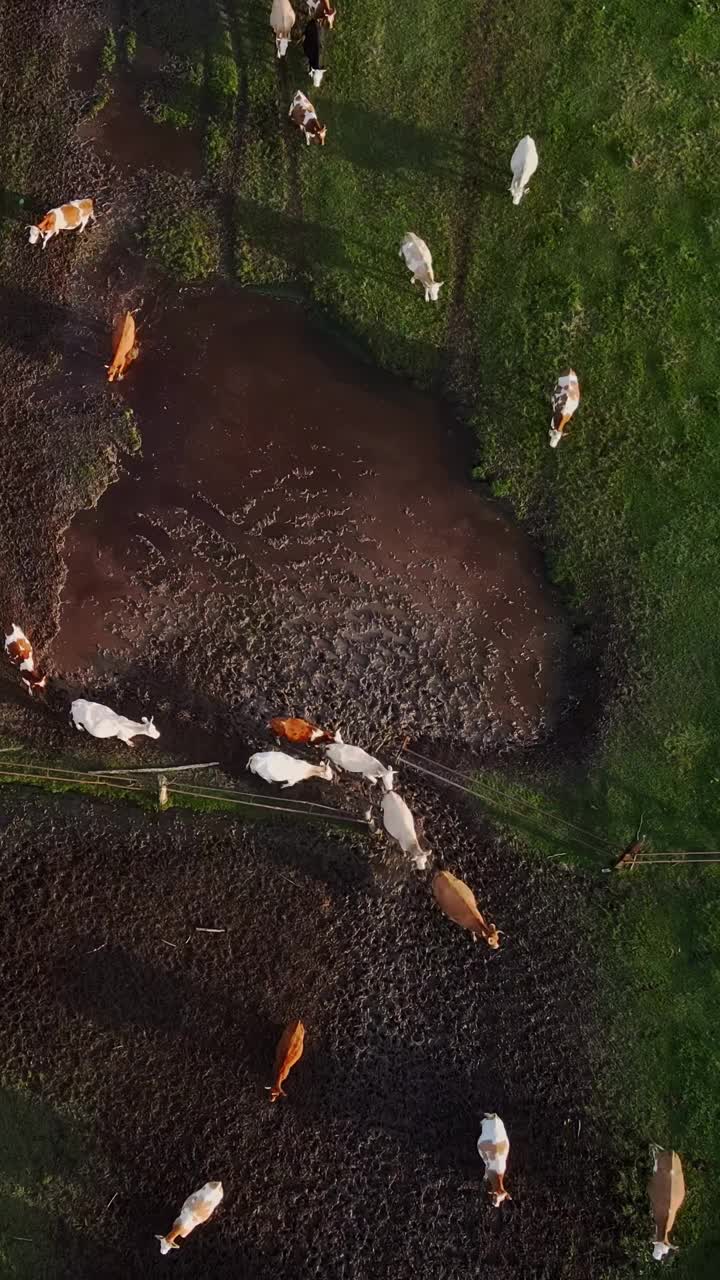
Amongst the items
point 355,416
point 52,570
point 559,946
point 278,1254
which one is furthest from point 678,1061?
point 52,570

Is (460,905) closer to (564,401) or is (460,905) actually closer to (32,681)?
(32,681)

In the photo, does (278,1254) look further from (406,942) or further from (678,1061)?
(678,1061)

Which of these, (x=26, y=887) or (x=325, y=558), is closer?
(x=26, y=887)

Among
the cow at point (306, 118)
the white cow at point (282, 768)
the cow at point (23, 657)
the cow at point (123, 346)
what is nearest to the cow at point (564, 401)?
the cow at point (306, 118)

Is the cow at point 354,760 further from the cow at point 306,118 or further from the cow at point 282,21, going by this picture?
the cow at point 282,21

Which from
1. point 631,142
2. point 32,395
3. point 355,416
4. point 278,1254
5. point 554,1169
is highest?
point 631,142

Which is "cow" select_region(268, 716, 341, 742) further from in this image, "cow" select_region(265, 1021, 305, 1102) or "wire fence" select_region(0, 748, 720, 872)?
"cow" select_region(265, 1021, 305, 1102)

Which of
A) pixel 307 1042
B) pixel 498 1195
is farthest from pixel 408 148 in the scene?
pixel 498 1195
